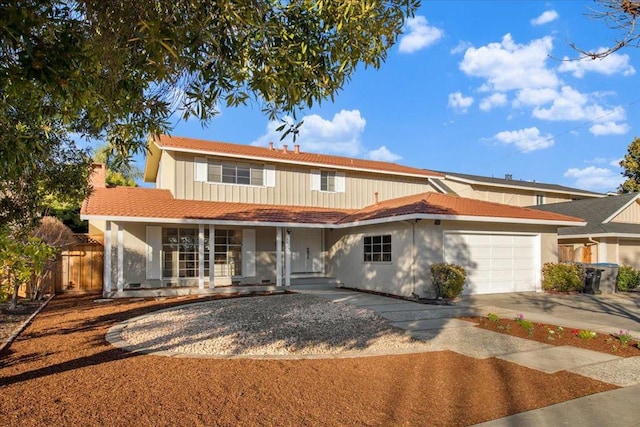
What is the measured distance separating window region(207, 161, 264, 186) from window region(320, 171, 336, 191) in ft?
9.49

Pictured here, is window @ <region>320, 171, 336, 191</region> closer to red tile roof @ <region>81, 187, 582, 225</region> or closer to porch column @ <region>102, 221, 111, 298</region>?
red tile roof @ <region>81, 187, 582, 225</region>

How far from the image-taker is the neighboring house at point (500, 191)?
24125 mm

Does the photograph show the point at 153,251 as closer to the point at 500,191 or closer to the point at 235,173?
the point at 235,173

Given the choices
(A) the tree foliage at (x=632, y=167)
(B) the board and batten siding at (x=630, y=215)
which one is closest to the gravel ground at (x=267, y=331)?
(B) the board and batten siding at (x=630, y=215)

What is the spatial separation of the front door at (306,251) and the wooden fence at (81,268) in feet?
23.9

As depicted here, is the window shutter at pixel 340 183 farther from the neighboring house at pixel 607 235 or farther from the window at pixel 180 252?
the neighboring house at pixel 607 235

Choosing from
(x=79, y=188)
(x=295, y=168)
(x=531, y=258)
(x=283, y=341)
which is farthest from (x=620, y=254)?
(x=79, y=188)

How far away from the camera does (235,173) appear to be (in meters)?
17.8

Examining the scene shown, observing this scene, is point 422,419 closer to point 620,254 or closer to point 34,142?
point 34,142

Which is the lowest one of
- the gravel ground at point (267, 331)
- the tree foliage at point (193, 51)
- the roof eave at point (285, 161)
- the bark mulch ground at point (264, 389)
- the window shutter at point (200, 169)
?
the gravel ground at point (267, 331)

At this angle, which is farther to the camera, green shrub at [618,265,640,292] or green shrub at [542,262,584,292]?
green shrub at [618,265,640,292]

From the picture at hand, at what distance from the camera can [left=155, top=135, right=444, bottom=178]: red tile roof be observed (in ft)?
54.6

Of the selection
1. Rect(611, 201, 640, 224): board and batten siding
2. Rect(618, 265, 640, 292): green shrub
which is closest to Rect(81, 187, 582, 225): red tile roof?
Rect(618, 265, 640, 292): green shrub

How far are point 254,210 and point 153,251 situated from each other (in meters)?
3.92
